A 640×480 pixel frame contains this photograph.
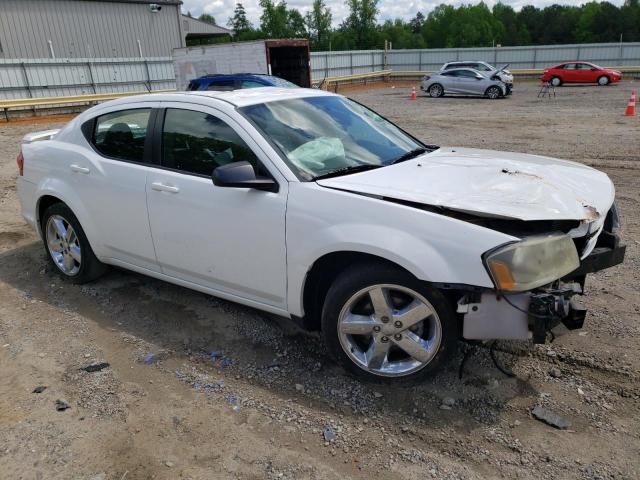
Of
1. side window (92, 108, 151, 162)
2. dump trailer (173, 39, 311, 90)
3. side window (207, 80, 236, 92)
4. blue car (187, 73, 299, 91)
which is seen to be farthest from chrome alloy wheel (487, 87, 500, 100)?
side window (92, 108, 151, 162)

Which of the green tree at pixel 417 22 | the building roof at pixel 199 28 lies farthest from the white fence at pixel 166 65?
the green tree at pixel 417 22

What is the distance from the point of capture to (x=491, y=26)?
88.1 metres

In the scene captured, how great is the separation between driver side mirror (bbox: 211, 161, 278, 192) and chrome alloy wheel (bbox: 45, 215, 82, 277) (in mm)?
2065

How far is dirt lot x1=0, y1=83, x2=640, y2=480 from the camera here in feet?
8.58

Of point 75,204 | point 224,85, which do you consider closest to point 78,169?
point 75,204

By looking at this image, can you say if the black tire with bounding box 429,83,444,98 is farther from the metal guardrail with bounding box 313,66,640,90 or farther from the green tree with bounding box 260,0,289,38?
the green tree with bounding box 260,0,289,38

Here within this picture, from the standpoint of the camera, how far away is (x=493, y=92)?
24531 mm

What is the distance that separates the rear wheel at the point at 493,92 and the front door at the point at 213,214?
917 inches

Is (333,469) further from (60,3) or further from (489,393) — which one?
(60,3)

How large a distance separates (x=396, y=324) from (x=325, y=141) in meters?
1.36

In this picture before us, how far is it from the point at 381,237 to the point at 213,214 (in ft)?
3.99

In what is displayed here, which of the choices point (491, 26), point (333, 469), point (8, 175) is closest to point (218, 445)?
point (333, 469)

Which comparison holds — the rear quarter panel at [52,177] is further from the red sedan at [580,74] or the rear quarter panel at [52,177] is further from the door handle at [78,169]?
the red sedan at [580,74]

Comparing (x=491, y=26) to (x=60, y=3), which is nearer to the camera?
(x=60, y=3)
